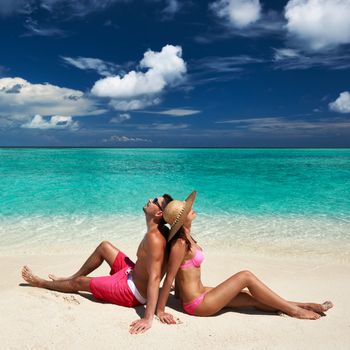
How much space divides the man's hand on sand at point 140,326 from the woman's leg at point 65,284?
0.98 metres

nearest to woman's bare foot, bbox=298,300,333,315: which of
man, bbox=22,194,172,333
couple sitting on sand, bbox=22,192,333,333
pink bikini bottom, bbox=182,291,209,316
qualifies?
couple sitting on sand, bbox=22,192,333,333

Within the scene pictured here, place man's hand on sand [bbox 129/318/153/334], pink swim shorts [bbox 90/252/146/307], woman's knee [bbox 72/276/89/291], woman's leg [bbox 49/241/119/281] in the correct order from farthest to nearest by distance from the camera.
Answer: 1. woman's leg [bbox 49/241/119/281]
2. woman's knee [bbox 72/276/89/291]
3. pink swim shorts [bbox 90/252/146/307]
4. man's hand on sand [bbox 129/318/153/334]

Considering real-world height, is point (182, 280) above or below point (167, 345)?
above

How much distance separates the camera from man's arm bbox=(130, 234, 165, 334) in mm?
3593

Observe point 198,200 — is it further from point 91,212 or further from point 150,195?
point 91,212

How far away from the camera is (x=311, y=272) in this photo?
5.78 meters

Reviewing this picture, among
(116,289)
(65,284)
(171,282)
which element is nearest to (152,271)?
(171,282)

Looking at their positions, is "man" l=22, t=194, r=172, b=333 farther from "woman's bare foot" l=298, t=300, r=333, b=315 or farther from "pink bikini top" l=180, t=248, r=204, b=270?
"woman's bare foot" l=298, t=300, r=333, b=315

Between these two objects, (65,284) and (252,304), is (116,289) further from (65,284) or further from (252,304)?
(252,304)

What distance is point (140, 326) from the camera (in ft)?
11.5

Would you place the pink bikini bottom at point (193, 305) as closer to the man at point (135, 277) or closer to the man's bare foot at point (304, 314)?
the man at point (135, 277)

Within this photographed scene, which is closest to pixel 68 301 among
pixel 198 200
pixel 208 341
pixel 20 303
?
pixel 20 303

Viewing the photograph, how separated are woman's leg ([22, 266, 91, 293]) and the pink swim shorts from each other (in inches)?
4.7

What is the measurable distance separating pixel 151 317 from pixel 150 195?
12.0 metres
